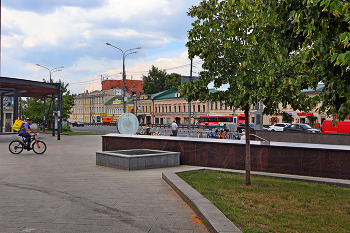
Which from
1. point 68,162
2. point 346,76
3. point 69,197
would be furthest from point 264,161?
point 68,162

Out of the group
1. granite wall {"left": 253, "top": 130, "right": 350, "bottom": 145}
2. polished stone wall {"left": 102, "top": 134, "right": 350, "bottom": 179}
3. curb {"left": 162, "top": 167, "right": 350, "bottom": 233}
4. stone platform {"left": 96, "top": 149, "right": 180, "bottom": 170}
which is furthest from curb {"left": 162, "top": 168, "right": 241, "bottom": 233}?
granite wall {"left": 253, "top": 130, "right": 350, "bottom": 145}

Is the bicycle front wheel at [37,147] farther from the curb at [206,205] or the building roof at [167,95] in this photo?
the building roof at [167,95]

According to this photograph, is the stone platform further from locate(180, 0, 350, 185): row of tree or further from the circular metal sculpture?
the circular metal sculpture

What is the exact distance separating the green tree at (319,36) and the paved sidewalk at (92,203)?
286cm

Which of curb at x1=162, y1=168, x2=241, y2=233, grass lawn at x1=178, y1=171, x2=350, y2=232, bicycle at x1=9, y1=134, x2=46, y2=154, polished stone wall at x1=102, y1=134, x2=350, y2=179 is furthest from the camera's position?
bicycle at x1=9, y1=134, x2=46, y2=154

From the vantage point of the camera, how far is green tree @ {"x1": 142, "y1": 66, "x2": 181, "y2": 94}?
106 m

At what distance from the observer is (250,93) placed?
8.05 metres

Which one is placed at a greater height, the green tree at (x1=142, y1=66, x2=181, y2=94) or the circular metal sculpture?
the green tree at (x1=142, y1=66, x2=181, y2=94)

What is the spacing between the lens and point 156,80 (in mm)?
112000

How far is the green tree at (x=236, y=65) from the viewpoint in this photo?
793 centimetres

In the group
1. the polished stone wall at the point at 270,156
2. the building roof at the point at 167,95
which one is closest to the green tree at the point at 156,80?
the building roof at the point at 167,95

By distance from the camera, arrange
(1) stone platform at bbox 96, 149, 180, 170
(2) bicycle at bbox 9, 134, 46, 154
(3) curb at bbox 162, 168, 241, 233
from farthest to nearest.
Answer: (2) bicycle at bbox 9, 134, 46, 154 → (1) stone platform at bbox 96, 149, 180, 170 → (3) curb at bbox 162, 168, 241, 233

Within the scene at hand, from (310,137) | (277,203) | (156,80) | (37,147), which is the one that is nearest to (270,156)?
(277,203)

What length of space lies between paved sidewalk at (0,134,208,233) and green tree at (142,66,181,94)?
94.8m
